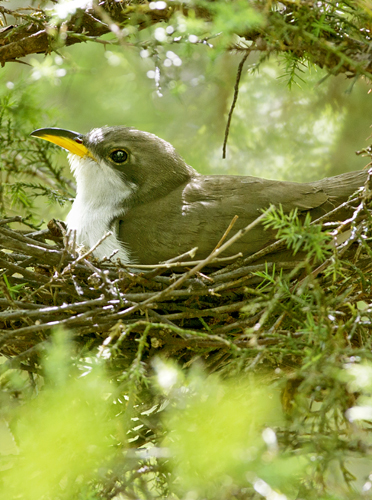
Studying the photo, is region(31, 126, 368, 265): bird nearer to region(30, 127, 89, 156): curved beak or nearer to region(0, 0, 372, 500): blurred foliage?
region(30, 127, 89, 156): curved beak

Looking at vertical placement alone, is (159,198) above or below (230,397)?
above

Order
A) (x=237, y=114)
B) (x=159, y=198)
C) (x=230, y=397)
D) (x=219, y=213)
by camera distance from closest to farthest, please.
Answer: (x=230, y=397)
(x=219, y=213)
(x=159, y=198)
(x=237, y=114)

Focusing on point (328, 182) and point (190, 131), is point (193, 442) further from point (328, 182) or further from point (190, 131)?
point (190, 131)

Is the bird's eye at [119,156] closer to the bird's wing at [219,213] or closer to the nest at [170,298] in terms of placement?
the bird's wing at [219,213]

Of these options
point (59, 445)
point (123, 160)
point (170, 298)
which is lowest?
point (59, 445)

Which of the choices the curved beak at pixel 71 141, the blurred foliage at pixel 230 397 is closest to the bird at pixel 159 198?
the curved beak at pixel 71 141

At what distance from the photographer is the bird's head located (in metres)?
3.53

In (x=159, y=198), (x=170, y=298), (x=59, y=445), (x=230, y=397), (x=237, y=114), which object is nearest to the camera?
(x=59, y=445)

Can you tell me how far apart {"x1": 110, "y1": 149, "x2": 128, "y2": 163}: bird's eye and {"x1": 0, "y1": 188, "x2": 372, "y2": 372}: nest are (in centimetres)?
82

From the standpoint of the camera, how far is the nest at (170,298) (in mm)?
2373

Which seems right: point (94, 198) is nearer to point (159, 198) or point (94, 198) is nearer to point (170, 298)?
point (159, 198)

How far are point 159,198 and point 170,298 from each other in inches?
38.6

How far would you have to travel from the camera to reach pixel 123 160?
11.6 feet

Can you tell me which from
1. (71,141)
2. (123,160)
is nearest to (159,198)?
(123,160)
